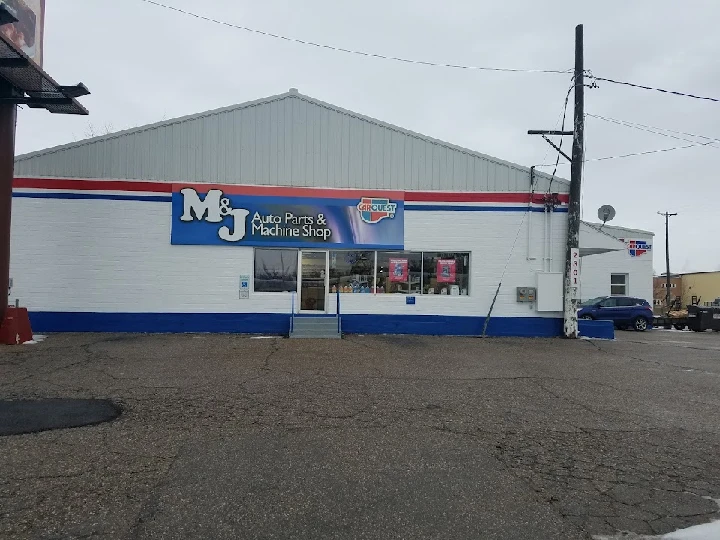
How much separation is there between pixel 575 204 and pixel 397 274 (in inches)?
215

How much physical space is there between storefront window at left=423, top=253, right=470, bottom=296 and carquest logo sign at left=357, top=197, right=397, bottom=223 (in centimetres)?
169

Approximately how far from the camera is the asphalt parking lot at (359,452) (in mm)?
3998

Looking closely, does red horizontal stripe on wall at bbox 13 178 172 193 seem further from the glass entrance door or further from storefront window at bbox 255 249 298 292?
the glass entrance door

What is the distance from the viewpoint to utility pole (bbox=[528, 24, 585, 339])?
621 inches

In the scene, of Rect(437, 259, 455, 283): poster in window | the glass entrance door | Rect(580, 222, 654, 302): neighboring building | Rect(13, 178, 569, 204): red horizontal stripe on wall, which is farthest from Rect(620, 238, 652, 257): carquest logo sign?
the glass entrance door

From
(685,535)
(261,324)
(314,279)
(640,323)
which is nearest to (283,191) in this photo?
(314,279)

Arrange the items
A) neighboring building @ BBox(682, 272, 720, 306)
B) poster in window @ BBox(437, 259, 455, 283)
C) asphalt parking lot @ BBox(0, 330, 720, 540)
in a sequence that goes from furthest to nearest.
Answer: neighboring building @ BBox(682, 272, 720, 306) < poster in window @ BBox(437, 259, 455, 283) < asphalt parking lot @ BBox(0, 330, 720, 540)

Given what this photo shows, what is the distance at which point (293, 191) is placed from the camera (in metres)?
15.6

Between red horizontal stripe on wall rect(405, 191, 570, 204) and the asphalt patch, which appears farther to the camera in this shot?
red horizontal stripe on wall rect(405, 191, 570, 204)

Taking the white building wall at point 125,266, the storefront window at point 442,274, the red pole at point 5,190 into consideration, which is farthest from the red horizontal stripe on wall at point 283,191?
the red pole at point 5,190

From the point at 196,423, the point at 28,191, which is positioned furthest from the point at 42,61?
the point at 196,423

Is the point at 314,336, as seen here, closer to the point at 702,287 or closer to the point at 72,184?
the point at 72,184

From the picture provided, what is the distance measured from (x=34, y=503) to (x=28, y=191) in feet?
44.0

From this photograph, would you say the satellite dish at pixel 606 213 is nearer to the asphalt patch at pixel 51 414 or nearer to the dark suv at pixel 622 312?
the dark suv at pixel 622 312
